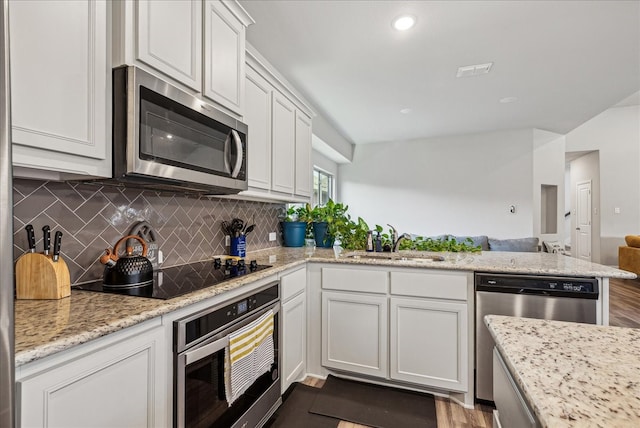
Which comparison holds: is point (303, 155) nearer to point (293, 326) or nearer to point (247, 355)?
point (293, 326)

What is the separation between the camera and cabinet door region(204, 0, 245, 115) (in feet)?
5.14

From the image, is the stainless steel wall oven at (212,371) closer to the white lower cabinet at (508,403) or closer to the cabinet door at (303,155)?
the white lower cabinet at (508,403)

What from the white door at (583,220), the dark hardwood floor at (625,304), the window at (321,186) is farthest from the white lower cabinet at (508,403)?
the white door at (583,220)

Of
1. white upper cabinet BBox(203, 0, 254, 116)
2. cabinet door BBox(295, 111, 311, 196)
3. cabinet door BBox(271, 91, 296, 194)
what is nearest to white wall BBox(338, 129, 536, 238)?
cabinet door BBox(295, 111, 311, 196)

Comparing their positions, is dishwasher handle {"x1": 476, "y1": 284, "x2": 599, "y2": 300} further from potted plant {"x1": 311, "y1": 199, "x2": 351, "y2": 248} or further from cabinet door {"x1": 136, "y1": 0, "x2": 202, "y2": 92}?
cabinet door {"x1": 136, "y1": 0, "x2": 202, "y2": 92}

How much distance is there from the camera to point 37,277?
1.05 m

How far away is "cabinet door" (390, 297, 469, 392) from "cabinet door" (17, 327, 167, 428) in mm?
1524

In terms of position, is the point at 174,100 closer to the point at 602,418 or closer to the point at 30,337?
the point at 30,337

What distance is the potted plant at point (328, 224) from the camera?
9.80 feet

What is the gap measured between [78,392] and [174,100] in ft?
3.66

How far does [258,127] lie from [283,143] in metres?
0.37

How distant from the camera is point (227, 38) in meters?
1.71

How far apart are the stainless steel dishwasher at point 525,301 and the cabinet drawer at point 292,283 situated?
1.17 meters

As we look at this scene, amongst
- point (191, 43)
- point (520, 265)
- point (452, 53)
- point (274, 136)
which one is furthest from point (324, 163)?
point (191, 43)
